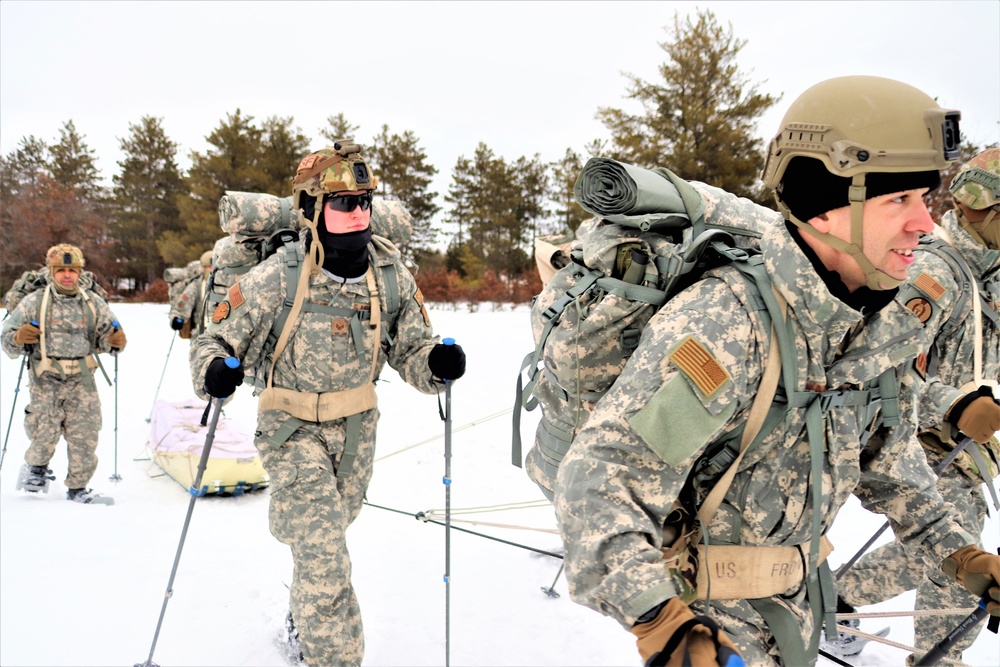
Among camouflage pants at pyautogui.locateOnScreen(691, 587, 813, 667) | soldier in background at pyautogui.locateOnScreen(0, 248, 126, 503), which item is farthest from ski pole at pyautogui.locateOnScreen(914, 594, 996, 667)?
soldier in background at pyautogui.locateOnScreen(0, 248, 126, 503)

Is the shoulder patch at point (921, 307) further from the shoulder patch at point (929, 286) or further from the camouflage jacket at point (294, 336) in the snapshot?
the camouflage jacket at point (294, 336)

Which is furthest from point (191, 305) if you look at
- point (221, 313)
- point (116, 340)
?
point (221, 313)

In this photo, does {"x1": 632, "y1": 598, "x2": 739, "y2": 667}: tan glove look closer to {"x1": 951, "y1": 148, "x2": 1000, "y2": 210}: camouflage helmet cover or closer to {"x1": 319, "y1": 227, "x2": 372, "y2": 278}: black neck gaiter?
{"x1": 319, "y1": 227, "x2": 372, "y2": 278}: black neck gaiter

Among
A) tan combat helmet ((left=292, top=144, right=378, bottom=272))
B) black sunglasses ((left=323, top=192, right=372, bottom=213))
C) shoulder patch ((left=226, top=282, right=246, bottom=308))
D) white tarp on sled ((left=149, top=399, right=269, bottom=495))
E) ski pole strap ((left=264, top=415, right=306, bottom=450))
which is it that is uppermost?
tan combat helmet ((left=292, top=144, right=378, bottom=272))

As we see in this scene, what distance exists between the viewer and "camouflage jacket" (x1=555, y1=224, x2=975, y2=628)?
5.26 feet

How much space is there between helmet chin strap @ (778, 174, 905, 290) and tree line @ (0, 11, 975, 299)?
19789 millimetres

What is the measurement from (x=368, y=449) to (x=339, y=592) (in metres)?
0.85

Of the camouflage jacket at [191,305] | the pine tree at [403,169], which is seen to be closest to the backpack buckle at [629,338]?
the camouflage jacket at [191,305]

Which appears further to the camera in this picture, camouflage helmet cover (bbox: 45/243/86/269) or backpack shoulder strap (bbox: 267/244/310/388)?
camouflage helmet cover (bbox: 45/243/86/269)

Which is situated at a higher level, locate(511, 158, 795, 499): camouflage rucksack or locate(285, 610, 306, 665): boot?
locate(511, 158, 795, 499): camouflage rucksack

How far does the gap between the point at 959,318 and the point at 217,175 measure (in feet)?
110

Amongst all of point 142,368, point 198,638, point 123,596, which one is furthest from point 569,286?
point 142,368

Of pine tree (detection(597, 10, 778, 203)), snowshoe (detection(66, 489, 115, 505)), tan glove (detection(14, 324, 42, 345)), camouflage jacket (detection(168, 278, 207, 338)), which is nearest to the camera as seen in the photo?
tan glove (detection(14, 324, 42, 345))

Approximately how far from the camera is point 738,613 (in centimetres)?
206
